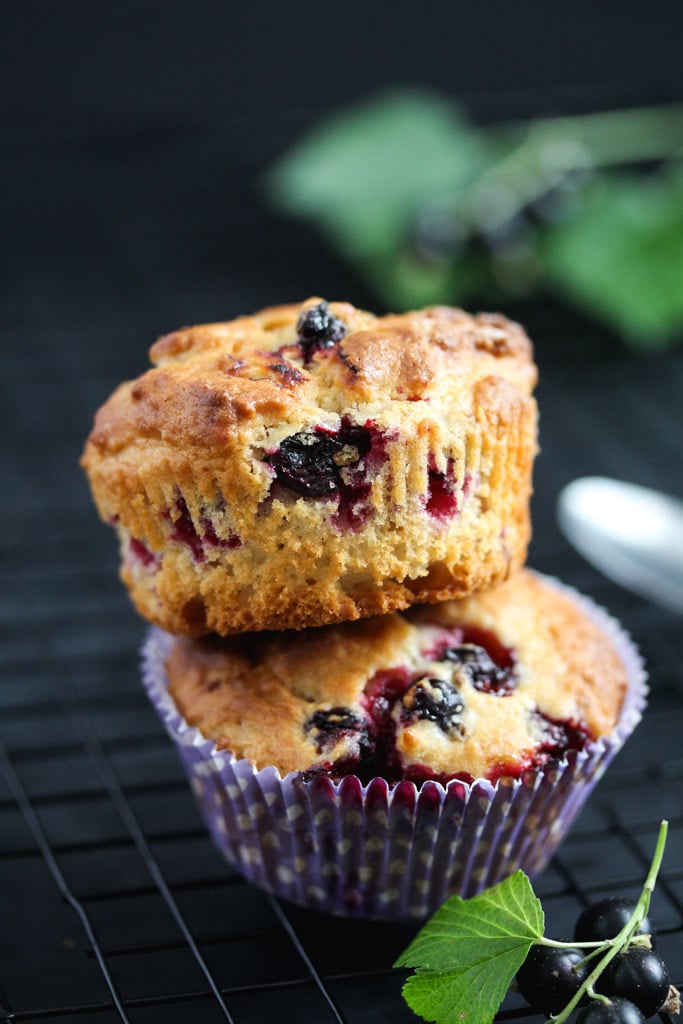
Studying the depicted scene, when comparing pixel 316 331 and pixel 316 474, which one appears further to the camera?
pixel 316 331

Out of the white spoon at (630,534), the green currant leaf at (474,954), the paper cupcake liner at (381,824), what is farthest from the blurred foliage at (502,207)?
the green currant leaf at (474,954)

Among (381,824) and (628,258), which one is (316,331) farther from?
(628,258)

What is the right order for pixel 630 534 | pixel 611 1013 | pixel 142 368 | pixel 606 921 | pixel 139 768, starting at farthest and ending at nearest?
pixel 142 368 < pixel 630 534 < pixel 139 768 < pixel 606 921 < pixel 611 1013

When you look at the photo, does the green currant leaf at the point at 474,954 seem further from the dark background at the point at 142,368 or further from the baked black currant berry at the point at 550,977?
the dark background at the point at 142,368

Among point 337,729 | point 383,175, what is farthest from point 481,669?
point 383,175

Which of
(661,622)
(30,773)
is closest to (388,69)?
(661,622)
